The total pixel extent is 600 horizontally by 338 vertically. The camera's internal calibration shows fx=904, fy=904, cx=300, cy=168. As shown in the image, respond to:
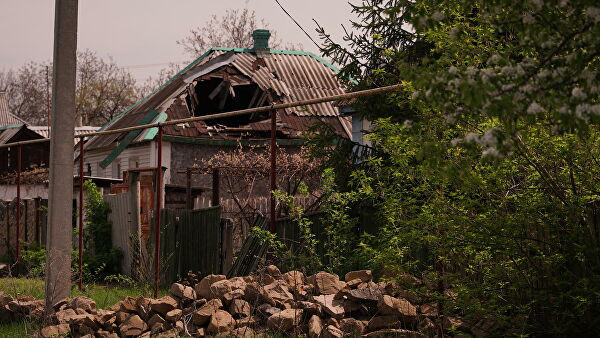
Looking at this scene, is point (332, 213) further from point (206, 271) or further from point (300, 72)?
point (300, 72)

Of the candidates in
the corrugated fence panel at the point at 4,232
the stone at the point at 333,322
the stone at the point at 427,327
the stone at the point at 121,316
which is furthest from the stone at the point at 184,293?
the corrugated fence panel at the point at 4,232

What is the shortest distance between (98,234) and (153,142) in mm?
11267

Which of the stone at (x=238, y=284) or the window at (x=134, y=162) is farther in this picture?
the window at (x=134, y=162)

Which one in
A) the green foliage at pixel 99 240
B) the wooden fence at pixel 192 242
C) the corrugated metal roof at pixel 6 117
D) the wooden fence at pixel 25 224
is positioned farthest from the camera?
the corrugated metal roof at pixel 6 117

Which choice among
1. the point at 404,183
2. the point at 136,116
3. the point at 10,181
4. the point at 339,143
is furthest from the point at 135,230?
the point at 10,181

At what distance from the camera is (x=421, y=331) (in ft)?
23.5

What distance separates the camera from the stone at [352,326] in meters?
7.45

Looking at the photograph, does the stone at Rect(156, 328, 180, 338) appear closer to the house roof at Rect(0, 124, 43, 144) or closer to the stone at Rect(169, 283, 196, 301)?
the stone at Rect(169, 283, 196, 301)

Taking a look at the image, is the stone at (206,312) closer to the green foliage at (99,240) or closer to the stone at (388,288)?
the stone at (388,288)

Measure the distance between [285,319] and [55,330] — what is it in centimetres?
239

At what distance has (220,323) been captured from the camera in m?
8.10

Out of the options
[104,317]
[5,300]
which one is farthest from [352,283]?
[5,300]

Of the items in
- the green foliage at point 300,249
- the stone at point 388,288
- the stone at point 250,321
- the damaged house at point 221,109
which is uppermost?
the damaged house at point 221,109

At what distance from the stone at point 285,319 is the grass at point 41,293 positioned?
2.60 m
